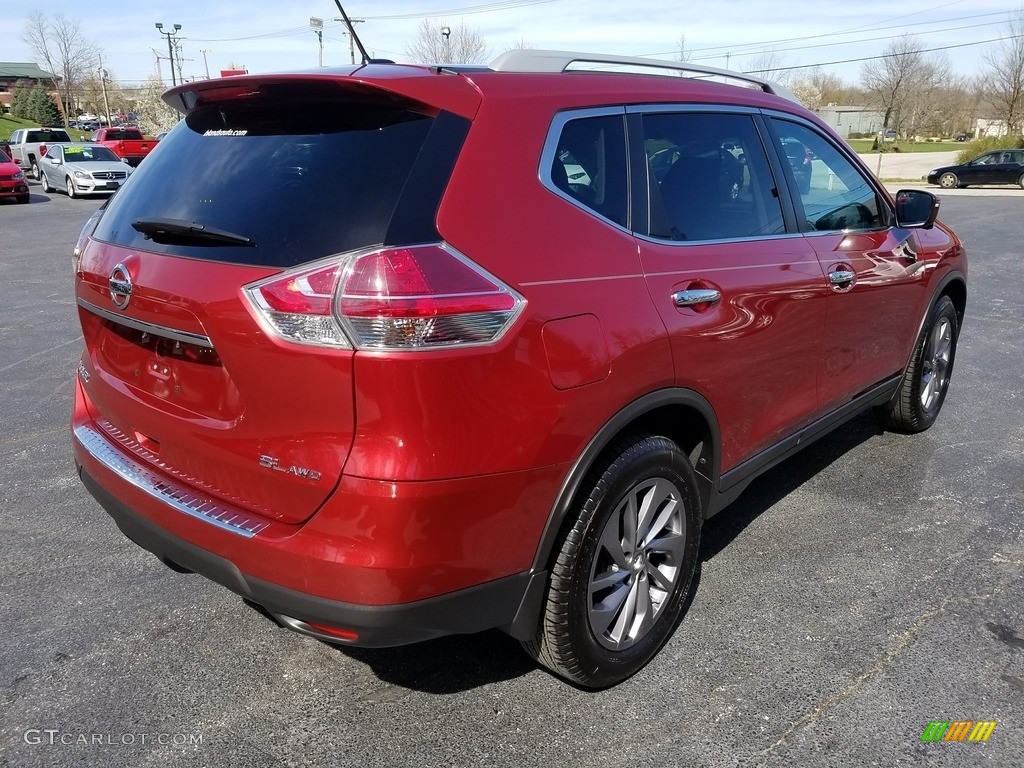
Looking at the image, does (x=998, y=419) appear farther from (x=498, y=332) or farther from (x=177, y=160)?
(x=177, y=160)

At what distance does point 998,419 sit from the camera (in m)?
5.23

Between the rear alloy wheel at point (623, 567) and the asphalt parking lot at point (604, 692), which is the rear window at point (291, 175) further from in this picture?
the asphalt parking lot at point (604, 692)

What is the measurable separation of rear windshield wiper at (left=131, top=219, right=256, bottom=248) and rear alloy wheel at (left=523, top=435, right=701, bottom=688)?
1180 mm

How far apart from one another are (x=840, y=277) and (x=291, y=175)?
7.80 ft

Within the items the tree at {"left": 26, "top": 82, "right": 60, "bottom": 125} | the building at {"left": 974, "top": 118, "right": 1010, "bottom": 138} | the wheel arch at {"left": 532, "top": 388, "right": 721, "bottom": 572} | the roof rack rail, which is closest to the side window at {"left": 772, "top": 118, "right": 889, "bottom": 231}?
the roof rack rail

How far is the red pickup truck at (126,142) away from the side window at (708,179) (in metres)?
31.6

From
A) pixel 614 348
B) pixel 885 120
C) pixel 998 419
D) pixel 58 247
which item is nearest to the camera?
pixel 614 348

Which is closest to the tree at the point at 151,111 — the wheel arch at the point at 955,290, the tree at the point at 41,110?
the tree at the point at 41,110

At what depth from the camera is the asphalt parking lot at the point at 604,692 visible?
2371 millimetres

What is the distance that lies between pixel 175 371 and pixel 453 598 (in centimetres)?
102

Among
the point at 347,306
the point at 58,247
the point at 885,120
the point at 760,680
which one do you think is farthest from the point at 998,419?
the point at 885,120

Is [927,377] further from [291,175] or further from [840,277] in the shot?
[291,175]
